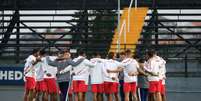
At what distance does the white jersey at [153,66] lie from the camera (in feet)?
63.2

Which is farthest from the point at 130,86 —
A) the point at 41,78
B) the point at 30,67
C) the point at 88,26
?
the point at 88,26

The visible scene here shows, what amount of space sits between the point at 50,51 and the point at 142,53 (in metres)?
3.67

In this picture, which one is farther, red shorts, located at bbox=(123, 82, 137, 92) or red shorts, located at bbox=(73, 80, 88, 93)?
red shorts, located at bbox=(73, 80, 88, 93)

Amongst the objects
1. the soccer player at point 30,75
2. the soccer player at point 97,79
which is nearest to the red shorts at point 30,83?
the soccer player at point 30,75

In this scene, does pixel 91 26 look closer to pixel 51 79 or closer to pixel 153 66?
pixel 51 79

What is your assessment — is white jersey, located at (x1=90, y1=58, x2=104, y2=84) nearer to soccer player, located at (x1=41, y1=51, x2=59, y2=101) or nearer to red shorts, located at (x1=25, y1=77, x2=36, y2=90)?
soccer player, located at (x1=41, y1=51, x2=59, y2=101)

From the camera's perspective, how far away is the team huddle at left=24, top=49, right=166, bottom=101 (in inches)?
756

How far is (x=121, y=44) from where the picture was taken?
23.8 m

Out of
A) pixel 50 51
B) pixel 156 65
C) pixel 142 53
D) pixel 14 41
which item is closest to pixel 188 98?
pixel 142 53

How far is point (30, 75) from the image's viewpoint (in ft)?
66.9

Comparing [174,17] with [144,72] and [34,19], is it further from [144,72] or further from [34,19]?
[144,72]

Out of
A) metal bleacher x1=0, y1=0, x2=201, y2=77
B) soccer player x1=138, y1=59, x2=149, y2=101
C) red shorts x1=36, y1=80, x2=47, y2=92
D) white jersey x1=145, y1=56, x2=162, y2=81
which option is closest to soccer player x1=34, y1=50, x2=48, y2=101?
red shorts x1=36, y1=80, x2=47, y2=92

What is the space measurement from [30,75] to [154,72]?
400 cm

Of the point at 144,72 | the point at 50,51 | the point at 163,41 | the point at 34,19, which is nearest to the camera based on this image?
the point at 144,72
